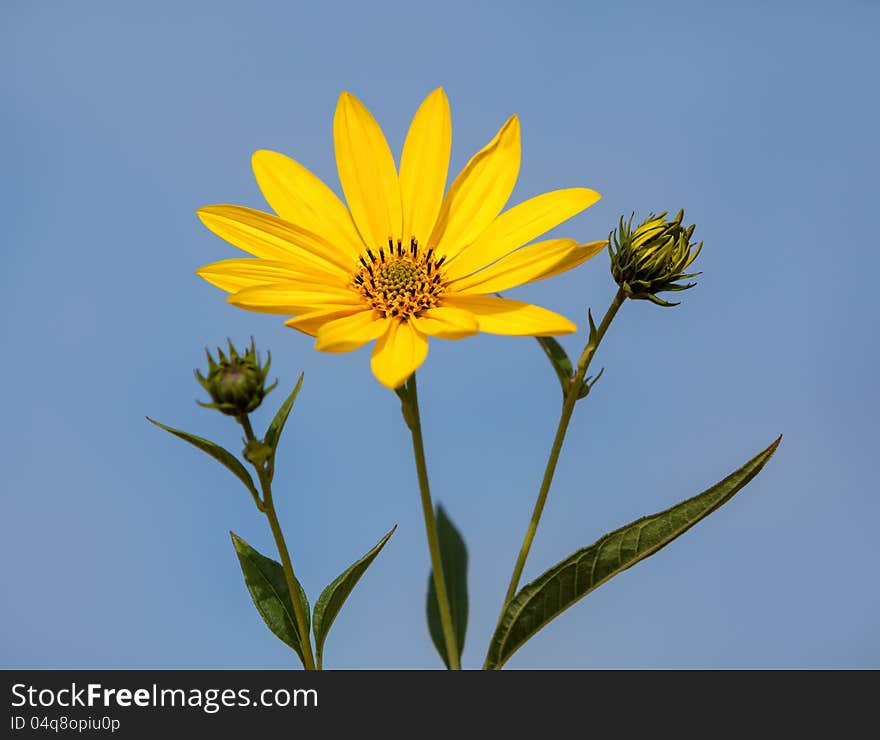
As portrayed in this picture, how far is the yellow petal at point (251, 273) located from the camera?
Answer: 5.12ft

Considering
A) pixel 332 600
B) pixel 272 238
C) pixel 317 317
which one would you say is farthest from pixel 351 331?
pixel 332 600

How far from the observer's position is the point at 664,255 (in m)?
1.61

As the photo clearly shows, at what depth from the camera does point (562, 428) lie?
1650 mm

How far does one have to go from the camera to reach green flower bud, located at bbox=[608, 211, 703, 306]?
1.62 metres

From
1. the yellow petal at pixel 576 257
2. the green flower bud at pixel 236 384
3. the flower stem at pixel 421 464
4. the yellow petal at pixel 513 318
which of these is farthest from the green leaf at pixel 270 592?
the yellow petal at pixel 576 257

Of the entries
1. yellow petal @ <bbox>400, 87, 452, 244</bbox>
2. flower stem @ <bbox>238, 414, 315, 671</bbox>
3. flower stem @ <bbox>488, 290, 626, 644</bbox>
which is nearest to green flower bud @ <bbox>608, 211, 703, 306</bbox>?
flower stem @ <bbox>488, 290, 626, 644</bbox>

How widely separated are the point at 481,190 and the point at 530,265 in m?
0.21

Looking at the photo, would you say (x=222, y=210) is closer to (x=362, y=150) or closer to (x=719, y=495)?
(x=362, y=150)

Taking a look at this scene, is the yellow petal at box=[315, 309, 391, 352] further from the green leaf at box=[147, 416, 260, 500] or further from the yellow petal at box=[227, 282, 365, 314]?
the green leaf at box=[147, 416, 260, 500]

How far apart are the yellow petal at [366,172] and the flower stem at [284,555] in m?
0.48

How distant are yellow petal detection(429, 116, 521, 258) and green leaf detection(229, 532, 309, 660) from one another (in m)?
0.61

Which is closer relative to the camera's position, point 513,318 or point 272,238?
point 513,318

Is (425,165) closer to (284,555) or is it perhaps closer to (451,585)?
(284,555)
